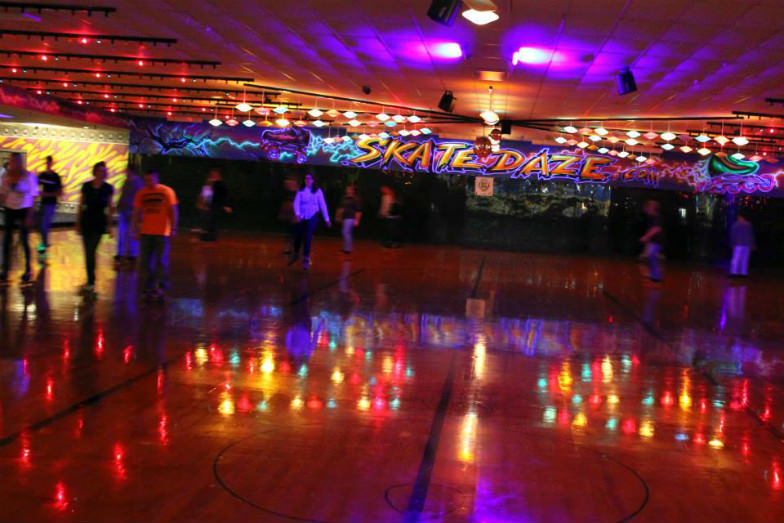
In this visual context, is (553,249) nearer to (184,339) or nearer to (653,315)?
(653,315)

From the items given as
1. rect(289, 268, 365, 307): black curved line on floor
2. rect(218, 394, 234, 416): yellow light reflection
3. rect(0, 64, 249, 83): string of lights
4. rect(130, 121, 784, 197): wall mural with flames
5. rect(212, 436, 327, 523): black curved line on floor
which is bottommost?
rect(212, 436, 327, 523): black curved line on floor

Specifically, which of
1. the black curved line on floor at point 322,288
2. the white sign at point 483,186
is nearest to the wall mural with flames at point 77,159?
the white sign at point 483,186

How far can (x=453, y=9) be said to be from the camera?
26.6 feet

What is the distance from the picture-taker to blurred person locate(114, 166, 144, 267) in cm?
1233

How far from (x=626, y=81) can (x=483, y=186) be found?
11996 mm

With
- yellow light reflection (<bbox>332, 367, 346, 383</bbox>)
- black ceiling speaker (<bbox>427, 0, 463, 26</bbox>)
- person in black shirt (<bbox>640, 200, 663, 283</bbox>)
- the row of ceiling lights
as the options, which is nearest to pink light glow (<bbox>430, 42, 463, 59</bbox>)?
black ceiling speaker (<bbox>427, 0, 463, 26</bbox>)

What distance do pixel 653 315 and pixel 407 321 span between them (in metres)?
3.74

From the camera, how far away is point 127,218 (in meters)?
12.8

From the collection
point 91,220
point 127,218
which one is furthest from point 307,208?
point 91,220

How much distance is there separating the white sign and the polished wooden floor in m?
14.2

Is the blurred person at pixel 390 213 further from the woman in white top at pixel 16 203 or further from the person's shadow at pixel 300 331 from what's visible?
the woman in white top at pixel 16 203

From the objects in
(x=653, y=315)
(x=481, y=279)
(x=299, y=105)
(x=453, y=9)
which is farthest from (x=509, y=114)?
(x=453, y=9)

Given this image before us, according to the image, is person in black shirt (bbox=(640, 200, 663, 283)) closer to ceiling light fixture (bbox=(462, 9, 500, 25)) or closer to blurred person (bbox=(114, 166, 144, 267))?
ceiling light fixture (bbox=(462, 9, 500, 25))

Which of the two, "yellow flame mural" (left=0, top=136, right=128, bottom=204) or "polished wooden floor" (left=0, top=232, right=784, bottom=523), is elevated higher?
"yellow flame mural" (left=0, top=136, right=128, bottom=204)
